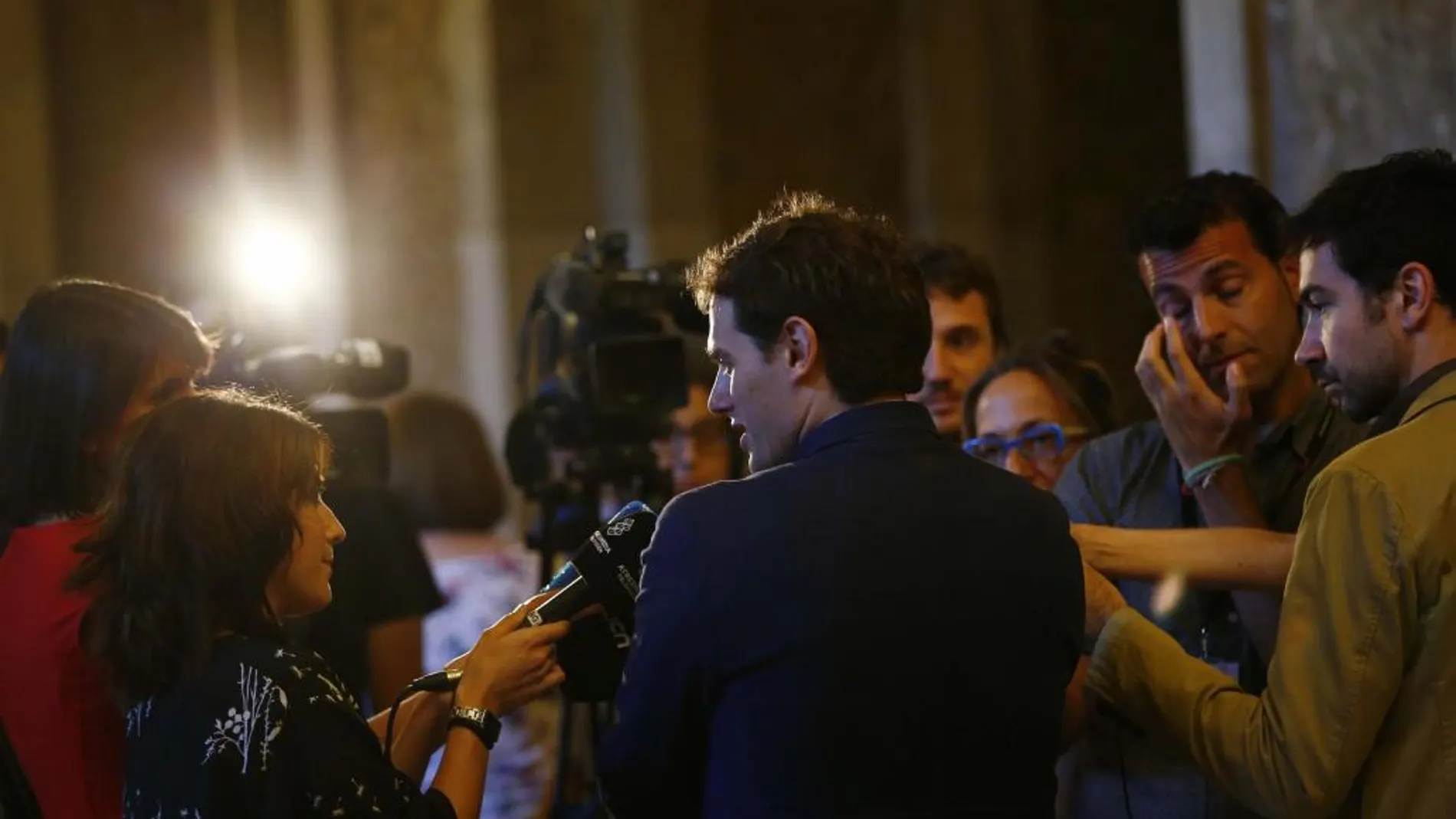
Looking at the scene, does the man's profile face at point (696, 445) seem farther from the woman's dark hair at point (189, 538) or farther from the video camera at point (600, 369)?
the woman's dark hair at point (189, 538)

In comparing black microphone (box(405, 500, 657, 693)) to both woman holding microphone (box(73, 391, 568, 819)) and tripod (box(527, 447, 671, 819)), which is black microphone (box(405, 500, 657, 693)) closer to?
woman holding microphone (box(73, 391, 568, 819))

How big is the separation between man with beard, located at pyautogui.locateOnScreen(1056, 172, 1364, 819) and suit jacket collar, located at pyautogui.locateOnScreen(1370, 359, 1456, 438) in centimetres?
30

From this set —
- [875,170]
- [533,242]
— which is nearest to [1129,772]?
[533,242]

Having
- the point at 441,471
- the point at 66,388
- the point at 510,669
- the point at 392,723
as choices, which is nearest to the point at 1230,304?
the point at 510,669

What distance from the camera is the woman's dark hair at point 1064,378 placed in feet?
8.74

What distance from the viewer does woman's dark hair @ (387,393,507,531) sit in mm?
3672

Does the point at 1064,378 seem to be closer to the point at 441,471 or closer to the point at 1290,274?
the point at 1290,274

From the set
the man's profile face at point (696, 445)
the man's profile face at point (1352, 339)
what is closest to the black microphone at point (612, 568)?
the man's profile face at point (1352, 339)

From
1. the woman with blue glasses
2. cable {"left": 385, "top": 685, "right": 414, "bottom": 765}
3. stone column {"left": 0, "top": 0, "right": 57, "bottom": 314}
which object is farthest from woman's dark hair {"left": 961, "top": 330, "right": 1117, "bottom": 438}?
stone column {"left": 0, "top": 0, "right": 57, "bottom": 314}

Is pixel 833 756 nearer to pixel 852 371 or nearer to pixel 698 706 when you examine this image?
pixel 698 706

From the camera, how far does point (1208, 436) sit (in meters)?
2.08

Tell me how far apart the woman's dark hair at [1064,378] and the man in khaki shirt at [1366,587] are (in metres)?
0.80

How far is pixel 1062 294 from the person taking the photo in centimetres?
628

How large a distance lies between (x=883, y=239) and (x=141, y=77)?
4.11 m
